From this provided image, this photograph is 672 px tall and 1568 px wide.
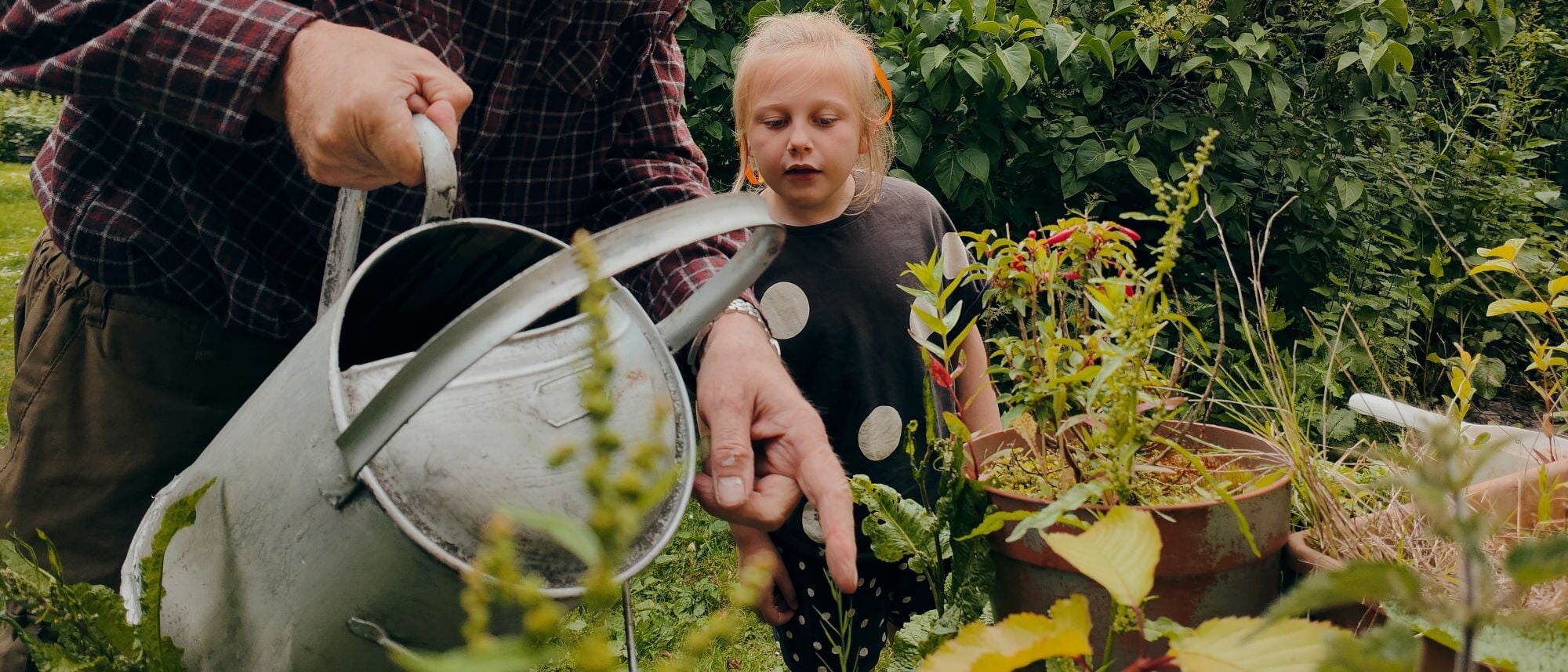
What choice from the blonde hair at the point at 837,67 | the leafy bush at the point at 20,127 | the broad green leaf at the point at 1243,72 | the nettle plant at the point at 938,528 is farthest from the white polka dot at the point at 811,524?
the leafy bush at the point at 20,127

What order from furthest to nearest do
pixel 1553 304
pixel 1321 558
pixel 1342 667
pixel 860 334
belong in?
pixel 860 334, pixel 1553 304, pixel 1321 558, pixel 1342 667

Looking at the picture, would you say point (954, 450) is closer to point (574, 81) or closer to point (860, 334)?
point (574, 81)

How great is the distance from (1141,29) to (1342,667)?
132 inches

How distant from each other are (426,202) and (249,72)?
0.35 meters

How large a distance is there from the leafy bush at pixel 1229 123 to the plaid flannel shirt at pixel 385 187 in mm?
1435

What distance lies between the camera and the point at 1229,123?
361 centimetres

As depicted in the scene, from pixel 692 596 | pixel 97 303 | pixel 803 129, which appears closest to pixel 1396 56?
pixel 803 129

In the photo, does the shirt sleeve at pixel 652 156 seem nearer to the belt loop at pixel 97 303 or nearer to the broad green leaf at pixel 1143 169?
the belt loop at pixel 97 303

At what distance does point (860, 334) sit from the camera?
2189 mm

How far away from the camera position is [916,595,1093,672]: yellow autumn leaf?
1.79ft

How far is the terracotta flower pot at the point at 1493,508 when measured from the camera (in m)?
0.77

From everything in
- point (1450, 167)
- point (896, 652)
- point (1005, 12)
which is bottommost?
point (1450, 167)

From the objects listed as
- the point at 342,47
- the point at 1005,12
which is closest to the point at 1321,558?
the point at 342,47

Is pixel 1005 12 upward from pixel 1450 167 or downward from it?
upward
